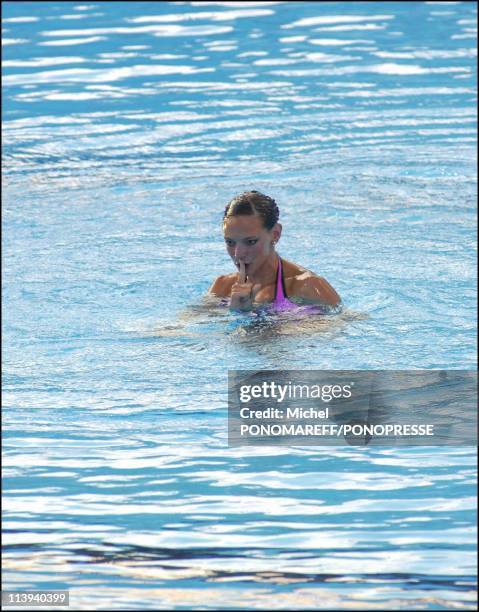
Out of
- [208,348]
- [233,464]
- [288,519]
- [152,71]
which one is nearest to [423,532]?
[288,519]

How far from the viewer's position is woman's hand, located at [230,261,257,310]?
677 centimetres

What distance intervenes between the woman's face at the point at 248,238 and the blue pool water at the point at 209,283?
369 millimetres

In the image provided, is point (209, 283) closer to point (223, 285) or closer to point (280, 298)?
point (223, 285)

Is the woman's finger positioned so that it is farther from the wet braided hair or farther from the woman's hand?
the wet braided hair

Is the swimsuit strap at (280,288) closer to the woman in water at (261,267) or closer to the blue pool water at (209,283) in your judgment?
the woman in water at (261,267)

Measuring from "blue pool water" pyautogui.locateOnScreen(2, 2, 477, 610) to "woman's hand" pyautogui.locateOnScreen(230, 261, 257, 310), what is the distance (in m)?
0.14

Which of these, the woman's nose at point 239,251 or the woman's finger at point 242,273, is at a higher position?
the woman's nose at point 239,251

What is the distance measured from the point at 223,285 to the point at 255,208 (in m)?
0.68

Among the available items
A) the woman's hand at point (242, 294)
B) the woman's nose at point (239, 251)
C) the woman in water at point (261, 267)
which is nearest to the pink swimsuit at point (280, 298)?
the woman in water at point (261, 267)

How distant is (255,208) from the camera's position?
6.75 metres

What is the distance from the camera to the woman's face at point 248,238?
672cm

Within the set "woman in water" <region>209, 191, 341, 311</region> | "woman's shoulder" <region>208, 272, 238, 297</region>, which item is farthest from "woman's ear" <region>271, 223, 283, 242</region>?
"woman's shoulder" <region>208, 272, 238, 297</region>

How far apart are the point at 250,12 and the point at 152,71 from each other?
2.56 meters

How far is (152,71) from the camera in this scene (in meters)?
13.2
